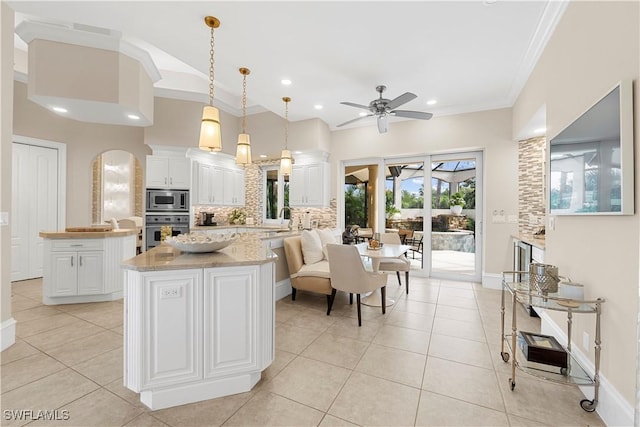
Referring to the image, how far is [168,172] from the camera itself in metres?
5.32

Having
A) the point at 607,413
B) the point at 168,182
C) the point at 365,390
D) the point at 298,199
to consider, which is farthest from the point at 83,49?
the point at 607,413

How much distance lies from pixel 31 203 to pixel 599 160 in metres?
7.53

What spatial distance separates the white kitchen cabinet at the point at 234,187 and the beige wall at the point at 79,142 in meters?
1.75

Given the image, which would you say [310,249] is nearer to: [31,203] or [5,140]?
[5,140]

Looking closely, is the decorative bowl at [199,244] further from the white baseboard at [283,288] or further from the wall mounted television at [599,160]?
the wall mounted television at [599,160]

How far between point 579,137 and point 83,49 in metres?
5.16

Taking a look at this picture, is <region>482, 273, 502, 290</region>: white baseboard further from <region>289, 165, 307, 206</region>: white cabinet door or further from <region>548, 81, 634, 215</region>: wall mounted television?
<region>289, 165, 307, 206</region>: white cabinet door

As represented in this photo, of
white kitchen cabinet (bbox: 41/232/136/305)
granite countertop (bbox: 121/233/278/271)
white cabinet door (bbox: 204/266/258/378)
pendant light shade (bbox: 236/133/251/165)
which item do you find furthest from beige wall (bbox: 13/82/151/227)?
white cabinet door (bbox: 204/266/258/378)

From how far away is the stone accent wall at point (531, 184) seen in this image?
4137mm

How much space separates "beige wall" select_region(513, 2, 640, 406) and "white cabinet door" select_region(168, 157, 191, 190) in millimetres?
5748

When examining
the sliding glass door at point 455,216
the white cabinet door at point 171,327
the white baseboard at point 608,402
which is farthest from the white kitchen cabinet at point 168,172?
the white baseboard at point 608,402

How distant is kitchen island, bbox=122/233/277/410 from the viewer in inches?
63.5

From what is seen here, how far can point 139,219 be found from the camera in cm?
748

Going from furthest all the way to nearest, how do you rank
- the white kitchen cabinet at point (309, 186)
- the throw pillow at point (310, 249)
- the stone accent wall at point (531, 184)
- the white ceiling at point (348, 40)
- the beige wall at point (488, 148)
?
the white kitchen cabinet at point (309, 186)
the beige wall at point (488, 148)
the stone accent wall at point (531, 184)
the throw pillow at point (310, 249)
the white ceiling at point (348, 40)
